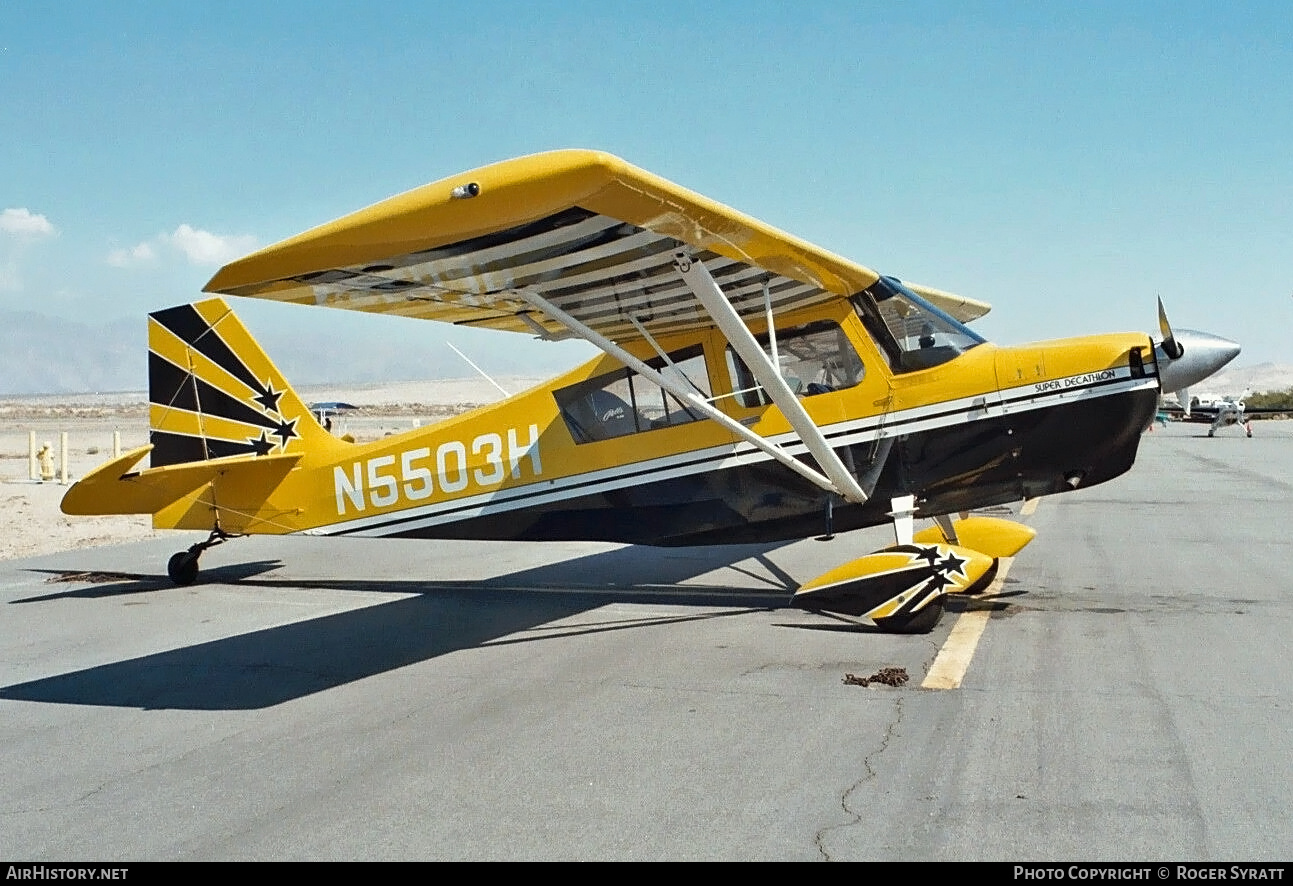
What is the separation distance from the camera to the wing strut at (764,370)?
6.44 m

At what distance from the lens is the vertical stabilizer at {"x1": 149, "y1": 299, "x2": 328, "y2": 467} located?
965cm

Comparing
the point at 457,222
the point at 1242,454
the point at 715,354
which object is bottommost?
the point at 1242,454

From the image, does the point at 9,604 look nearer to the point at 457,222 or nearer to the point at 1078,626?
the point at 457,222

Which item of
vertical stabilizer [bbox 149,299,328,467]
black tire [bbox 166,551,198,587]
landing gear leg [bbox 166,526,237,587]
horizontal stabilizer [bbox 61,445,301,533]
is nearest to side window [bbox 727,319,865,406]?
vertical stabilizer [bbox 149,299,328,467]

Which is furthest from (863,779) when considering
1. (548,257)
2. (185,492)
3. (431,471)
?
(185,492)

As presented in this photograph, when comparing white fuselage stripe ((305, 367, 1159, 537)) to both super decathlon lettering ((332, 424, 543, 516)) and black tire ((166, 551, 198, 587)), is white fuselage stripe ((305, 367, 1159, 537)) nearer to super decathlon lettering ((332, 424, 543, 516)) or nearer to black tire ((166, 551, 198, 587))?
super decathlon lettering ((332, 424, 543, 516))

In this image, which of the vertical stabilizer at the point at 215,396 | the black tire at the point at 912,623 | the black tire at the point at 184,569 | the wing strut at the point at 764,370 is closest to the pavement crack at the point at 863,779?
the black tire at the point at 912,623

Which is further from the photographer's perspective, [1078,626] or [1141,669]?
[1078,626]

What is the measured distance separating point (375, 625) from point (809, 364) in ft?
12.7

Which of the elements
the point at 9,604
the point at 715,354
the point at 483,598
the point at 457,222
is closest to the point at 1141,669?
the point at 715,354

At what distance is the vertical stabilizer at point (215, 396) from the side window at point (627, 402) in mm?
2756

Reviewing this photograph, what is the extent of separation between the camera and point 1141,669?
5512 millimetres

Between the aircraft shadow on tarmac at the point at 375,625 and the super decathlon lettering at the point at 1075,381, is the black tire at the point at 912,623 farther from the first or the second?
the super decathlon lettering at the point at 1075,381
